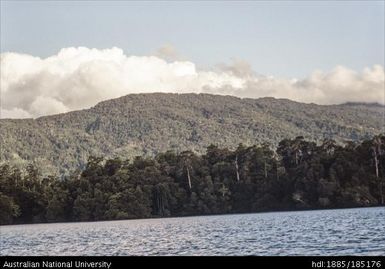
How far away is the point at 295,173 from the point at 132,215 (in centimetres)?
5207

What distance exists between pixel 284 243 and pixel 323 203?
121 m

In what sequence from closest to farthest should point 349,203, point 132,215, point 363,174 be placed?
point 349,203
point 363,174
point 132,215

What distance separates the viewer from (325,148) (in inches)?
7864

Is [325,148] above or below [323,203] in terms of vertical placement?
above

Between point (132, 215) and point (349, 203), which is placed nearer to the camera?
point (349, 203)
